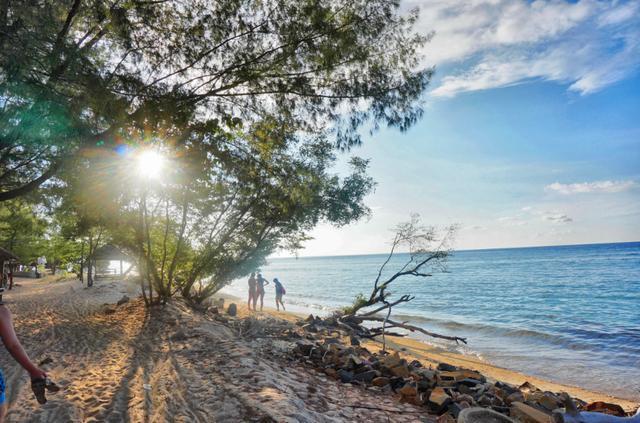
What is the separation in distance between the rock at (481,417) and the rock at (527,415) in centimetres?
93

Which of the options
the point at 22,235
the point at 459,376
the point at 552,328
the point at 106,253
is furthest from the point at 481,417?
the point at 22,235

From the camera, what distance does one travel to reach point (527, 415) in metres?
5.27

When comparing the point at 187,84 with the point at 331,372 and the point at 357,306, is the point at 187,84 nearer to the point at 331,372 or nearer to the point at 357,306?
the point at 331,372

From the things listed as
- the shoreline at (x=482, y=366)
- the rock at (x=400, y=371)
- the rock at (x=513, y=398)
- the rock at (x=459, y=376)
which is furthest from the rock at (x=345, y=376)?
the shoreline at (x=482, y=366)

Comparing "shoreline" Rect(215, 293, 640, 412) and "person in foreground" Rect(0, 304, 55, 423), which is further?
"shoreline" Rect(215, 293, 640, 412)

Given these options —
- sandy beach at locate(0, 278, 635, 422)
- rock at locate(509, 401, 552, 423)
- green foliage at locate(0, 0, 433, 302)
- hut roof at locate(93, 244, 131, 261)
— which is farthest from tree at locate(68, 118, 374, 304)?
hut roof at locate(93, 244, 131, 261)

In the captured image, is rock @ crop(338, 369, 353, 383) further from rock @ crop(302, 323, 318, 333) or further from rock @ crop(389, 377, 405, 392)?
rock @ crop(302, 323, 318, 333)

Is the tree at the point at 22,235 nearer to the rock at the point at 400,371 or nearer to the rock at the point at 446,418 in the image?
the rock at the point at 400,371

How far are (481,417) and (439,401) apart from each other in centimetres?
126

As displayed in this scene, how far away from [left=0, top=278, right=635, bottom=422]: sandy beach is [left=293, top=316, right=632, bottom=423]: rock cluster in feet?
0.95

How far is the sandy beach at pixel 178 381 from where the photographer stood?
4.79 meters

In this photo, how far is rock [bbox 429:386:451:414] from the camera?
578cm

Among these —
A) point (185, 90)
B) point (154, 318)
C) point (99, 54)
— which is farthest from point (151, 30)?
point (154, 318)

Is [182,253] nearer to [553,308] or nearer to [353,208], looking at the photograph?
[353,208]
